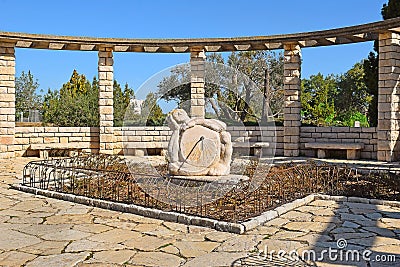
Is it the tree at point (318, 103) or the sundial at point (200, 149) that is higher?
the tree at point (318, 103)

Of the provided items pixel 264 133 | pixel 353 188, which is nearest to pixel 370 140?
pixel 264 133

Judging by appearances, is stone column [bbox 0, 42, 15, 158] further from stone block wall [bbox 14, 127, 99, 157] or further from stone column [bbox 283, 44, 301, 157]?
stone column [bbox 283, 44, 301, 157]

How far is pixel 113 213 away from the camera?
6.41 metres

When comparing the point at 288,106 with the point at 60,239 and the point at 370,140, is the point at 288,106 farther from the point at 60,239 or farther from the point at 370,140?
the point at 60,239

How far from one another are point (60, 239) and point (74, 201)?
7.26 feet

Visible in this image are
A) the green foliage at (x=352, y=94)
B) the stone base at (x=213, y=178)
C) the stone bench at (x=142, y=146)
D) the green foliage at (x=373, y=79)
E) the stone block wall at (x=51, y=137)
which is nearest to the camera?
the stone base at (x=213, y=178)

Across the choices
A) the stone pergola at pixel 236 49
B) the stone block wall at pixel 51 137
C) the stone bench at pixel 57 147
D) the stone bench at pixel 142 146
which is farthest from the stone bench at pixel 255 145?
the stone bench at pixel 57 147

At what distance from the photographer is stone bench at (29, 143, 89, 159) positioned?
48.0 ft

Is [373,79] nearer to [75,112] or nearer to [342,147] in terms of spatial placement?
[342,147]

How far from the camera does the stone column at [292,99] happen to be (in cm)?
1510

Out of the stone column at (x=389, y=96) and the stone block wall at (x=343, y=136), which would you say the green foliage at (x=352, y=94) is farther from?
the stone column at (x=389, y=96)

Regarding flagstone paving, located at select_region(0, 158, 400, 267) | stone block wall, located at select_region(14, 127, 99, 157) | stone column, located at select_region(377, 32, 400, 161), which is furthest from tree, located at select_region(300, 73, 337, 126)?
flagstone paving, located at select_region(0, 158, 400, 267)

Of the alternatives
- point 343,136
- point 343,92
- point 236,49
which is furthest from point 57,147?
point 343,92

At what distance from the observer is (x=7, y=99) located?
1441 centimetres
